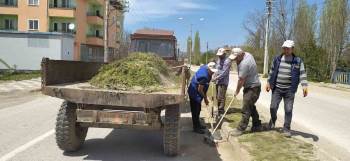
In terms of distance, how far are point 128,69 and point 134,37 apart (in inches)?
351

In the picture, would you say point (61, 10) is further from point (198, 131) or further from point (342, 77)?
point (198, 131)

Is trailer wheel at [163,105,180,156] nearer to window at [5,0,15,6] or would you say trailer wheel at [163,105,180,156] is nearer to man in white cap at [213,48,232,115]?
man in white cap at [213,48,232,115]

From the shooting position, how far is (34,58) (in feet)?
136

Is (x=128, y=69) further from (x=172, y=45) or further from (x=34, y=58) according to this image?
(x=34, y=58)

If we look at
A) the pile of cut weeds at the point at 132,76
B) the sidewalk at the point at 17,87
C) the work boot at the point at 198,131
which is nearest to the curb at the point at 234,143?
the work boot at the point at 198,131

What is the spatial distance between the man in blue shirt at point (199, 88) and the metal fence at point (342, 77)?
28.5 metres

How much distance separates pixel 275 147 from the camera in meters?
7.94

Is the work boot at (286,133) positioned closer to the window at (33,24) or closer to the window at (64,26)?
the window at (33,24)

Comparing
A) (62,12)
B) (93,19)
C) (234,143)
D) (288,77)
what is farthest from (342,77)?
(93,19)

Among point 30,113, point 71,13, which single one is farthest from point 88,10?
point 30,113

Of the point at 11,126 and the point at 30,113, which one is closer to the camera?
the point at 11,126

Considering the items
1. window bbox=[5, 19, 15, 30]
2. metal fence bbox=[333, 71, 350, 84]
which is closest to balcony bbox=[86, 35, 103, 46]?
window bbox=[5, 19, 15, 30]

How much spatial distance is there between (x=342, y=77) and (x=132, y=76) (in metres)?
32.1

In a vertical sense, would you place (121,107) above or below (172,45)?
below
